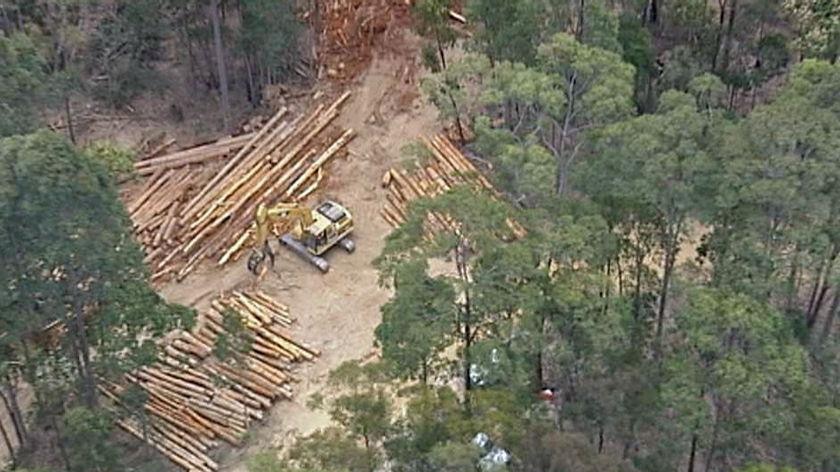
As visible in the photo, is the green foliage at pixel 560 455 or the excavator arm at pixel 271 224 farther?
the excavator arm at pixel 271 224

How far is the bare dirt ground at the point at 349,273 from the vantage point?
110ft

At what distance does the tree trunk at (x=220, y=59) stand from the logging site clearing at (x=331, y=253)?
1.58 meters

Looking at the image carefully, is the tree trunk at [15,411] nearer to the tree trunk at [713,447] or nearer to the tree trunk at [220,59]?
the tree trunk at [220,59]

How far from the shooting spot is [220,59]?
4156 cm

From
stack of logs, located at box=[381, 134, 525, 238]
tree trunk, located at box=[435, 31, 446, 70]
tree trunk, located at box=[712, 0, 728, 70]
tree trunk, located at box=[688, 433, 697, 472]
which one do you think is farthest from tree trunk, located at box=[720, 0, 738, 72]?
tree trunk, located at box=[688, 433, 697, 472]

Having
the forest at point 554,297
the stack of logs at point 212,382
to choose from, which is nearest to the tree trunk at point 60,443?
the forest at point 554,297

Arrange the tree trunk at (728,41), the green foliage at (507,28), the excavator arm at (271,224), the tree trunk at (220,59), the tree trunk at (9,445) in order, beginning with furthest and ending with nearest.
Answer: the tree trunk at (220,59) < the tree trunk at (728,41) < the excavator arm at (271,224) < the green foliage at (507,28) < the tree trunk at (9,445)

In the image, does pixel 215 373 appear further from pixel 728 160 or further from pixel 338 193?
pixel 728 160

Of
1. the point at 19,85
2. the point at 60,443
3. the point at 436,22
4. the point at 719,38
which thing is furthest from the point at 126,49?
the point at 719,38

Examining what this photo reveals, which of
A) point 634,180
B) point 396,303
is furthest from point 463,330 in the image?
point 634,180

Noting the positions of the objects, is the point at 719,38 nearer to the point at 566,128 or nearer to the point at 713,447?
the point at 566,128

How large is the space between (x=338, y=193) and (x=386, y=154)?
107 inches

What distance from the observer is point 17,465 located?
30.7 meters

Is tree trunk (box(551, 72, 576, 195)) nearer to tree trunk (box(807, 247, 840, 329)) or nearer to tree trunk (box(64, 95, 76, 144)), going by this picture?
tree trunk (box(807, 247, 840, 329))
